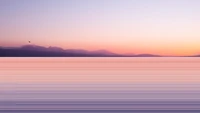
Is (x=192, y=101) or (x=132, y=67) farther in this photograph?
(x=132, y=67)

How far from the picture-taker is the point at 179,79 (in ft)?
8.65

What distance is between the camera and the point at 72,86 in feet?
7.92

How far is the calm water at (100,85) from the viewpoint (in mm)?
2061

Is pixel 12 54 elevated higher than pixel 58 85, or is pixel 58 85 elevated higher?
pixel 12 54

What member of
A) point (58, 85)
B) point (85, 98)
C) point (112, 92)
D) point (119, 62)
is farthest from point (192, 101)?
point (119, 62)

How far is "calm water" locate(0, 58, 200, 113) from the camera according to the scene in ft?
6.76

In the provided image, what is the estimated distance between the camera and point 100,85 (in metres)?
2.45

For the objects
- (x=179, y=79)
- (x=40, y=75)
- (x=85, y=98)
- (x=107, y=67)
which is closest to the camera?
(x=85, y=98)
